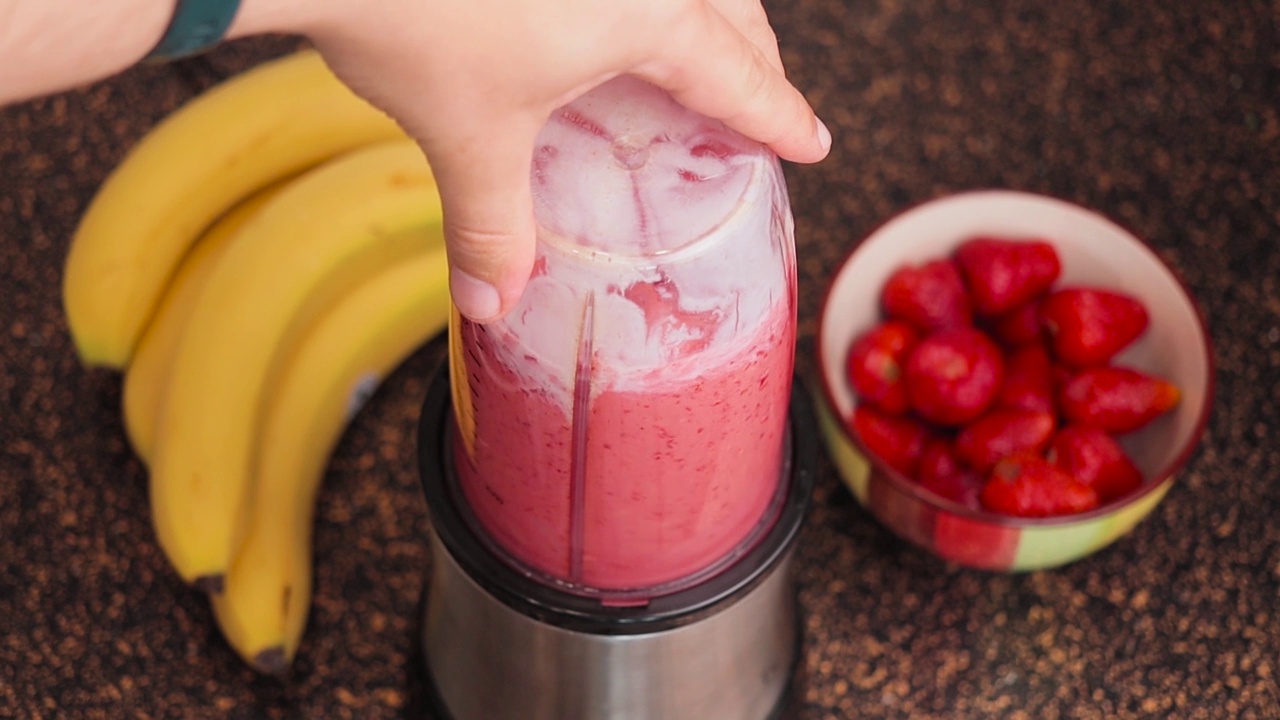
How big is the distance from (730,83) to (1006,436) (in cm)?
47

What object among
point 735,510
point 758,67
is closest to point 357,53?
point 758,67

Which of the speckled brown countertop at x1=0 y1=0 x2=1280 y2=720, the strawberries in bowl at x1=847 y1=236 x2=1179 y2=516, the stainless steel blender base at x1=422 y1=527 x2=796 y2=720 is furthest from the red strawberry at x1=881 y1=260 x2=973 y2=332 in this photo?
the stainless steel blender base at x1=422 y1=527 x2=796 y2=720

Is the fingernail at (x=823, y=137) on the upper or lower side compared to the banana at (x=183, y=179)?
upper

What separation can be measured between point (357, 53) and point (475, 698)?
0.49 meters

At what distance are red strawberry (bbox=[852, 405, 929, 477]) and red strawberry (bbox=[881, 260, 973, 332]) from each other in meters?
0.07

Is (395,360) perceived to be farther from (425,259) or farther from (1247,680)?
(1247,680)

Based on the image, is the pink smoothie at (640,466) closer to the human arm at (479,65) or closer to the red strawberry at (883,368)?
the human arm at (479,65)

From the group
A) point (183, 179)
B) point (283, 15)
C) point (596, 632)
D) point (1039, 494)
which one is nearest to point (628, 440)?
point (596, 632)

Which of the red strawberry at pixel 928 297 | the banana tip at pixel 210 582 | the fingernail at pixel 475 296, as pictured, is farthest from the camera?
the red strawberry at pixel 928 297

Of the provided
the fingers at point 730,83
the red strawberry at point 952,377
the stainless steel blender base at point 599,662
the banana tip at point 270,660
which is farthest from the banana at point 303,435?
Result: the fingers at point 730,83

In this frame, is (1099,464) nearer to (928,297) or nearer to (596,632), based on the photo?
(928,297)

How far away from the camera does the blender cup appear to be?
499 mm

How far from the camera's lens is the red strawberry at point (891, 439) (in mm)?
873

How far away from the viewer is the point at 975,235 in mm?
926
